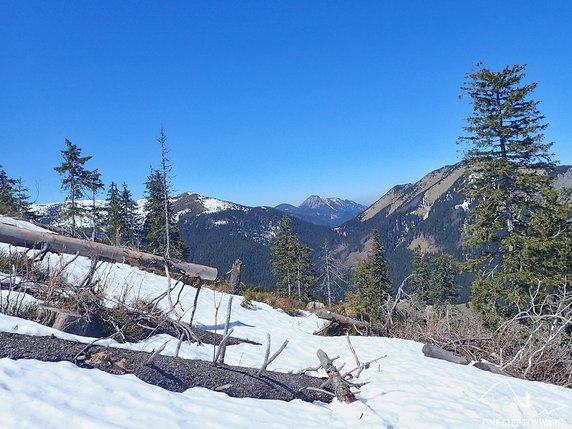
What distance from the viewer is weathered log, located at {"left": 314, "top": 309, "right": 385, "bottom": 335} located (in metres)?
10.6

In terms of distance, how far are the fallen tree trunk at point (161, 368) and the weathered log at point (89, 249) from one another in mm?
3149

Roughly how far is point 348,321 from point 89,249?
22.2 ft

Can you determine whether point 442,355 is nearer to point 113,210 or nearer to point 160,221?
point 160,221

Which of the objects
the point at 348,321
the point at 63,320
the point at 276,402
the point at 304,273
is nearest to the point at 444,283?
the point at 304,273

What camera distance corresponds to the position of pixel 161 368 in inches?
172

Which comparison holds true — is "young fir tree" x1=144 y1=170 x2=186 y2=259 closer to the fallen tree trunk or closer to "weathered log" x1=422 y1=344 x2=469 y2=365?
"weathered log" x1=422 y1=344 x2=469 y2=365

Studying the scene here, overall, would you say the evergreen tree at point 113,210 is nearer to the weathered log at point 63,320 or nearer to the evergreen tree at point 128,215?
the evergreen tree at point 128,215

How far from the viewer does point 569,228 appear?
532 inches

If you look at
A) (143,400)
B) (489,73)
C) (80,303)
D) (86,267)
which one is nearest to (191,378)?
(143,400)

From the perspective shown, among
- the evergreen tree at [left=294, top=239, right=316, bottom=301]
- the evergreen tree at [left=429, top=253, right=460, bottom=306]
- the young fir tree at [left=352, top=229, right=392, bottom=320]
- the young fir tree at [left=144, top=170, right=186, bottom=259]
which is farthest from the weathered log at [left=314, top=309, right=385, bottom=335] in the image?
the evergreen tree at [left=429, top=253, right=460, bottom=306]

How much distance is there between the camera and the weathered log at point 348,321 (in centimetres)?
1064

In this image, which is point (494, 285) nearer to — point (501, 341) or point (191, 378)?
point (501, 341)

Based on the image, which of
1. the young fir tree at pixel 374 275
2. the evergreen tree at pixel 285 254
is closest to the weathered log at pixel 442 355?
the young fir tree at pixel 374 275

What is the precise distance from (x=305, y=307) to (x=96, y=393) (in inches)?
505
